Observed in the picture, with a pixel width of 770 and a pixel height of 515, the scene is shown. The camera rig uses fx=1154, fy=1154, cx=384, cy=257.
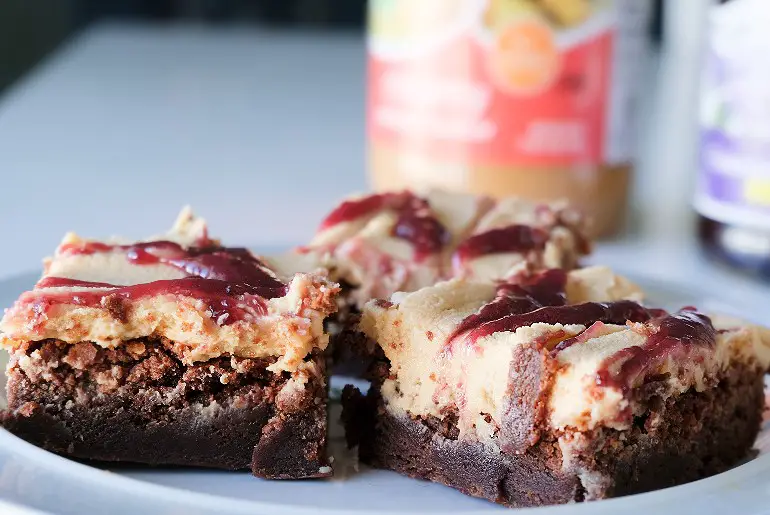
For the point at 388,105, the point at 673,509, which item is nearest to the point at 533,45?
the point at 388,105

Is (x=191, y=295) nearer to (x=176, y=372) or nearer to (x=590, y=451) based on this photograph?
(x=176, y=372)

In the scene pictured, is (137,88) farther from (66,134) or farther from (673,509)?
(673,509)

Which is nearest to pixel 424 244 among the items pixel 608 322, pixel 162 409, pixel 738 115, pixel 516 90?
pixel 608 322

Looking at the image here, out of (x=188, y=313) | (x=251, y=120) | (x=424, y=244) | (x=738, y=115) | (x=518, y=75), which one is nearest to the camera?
(x=188, y=313)

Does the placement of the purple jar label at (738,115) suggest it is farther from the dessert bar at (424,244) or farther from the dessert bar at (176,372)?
the dessert bar at (176,372)

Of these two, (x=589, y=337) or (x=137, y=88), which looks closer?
(x=589, y=337)

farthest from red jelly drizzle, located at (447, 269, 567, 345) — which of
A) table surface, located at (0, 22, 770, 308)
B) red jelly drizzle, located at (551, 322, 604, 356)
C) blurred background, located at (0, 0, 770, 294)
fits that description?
blurred background, located at (0, 0, 770, 294)
